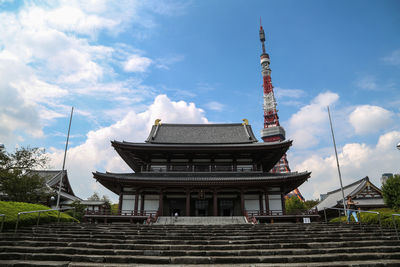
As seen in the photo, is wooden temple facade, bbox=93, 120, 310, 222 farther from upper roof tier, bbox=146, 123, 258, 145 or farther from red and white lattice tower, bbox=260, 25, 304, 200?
red and white lattice tower, bbox=260, 25, 304, 200

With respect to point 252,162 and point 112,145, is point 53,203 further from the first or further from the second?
point 252,162

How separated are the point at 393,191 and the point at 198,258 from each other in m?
27.0

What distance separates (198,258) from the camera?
862 centimetres

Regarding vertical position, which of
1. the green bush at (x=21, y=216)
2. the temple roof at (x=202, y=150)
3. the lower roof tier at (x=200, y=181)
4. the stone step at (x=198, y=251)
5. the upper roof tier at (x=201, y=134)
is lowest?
the stone step at (x=198, y=251)

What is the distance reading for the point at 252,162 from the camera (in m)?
28.1

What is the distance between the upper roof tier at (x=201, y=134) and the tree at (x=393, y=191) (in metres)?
14.9

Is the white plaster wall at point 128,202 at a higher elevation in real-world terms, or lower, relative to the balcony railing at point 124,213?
higher

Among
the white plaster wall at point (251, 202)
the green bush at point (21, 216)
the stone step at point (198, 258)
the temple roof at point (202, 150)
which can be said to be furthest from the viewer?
the temple roof at point (202, 150)

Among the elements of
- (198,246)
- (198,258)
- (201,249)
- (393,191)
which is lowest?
(198,258)

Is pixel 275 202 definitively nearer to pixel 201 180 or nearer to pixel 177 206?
pixel 201 180

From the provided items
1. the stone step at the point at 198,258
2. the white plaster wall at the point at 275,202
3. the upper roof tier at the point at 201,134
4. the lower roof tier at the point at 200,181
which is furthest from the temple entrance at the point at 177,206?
the stone step at the point at 198,258

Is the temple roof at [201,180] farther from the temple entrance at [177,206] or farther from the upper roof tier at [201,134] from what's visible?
the upper roof tier at [201,134]

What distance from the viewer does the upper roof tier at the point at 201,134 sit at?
3203cm

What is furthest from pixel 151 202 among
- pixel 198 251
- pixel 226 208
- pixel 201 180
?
pixel 198 251
